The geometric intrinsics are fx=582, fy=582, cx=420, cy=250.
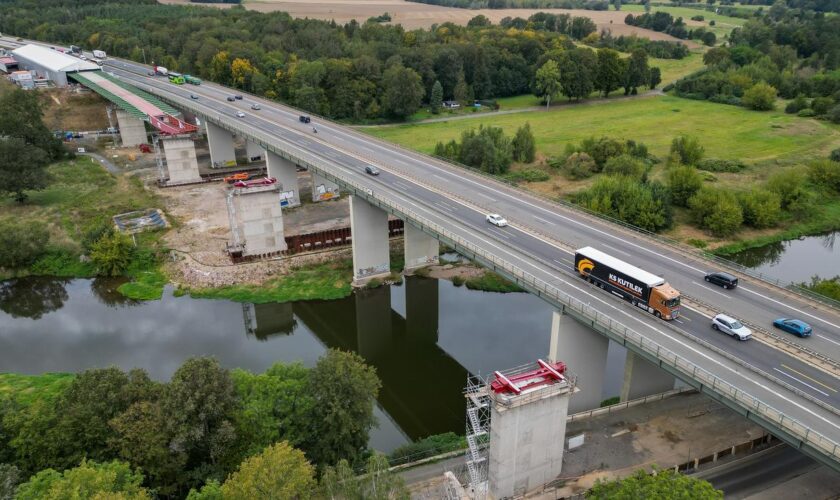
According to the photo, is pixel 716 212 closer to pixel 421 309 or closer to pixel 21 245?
pixel 421 309

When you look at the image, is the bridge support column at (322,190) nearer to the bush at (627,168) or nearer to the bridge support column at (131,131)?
the bush at (627,168)

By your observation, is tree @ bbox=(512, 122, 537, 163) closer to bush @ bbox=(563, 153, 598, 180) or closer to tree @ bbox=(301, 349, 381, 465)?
bush @ bbox=(563, 153, 598, 180)

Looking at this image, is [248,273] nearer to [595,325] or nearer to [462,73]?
[595,325]

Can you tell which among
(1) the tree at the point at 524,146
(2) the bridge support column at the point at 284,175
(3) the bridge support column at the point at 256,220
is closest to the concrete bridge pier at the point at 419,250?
(3) the bridge support column at the point at 256,220

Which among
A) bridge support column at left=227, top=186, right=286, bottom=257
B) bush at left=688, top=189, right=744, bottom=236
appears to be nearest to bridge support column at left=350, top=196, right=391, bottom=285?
bridge support column at left=227, top=186, right=286, bottom=257

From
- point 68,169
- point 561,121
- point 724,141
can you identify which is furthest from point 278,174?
point 724,141
